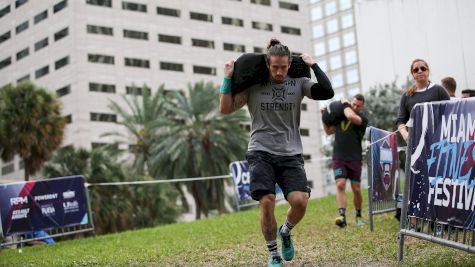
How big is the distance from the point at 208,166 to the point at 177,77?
77.5 ft

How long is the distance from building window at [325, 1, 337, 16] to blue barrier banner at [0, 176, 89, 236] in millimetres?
83900

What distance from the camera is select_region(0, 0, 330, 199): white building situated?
4716cm

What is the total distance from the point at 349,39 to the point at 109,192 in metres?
67.0

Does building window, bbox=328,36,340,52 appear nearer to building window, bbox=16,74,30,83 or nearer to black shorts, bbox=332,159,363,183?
building window, bbox=16,74,30,83

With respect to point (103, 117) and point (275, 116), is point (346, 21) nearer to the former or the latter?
point (103, 117)

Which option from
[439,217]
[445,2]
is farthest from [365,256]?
[445,2]

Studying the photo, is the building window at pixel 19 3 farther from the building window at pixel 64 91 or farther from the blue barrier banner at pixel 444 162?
the building window at pixel 64 91

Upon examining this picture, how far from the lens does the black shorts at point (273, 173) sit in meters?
5.52

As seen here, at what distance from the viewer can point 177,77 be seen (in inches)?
2260

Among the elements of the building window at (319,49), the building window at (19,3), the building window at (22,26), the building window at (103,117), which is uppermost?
the building window at (319,49)

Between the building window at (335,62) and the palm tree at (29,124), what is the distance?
6733 centimetres

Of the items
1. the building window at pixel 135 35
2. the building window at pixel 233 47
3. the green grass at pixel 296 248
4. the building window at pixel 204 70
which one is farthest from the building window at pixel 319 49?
the green grass at pixel 296 248

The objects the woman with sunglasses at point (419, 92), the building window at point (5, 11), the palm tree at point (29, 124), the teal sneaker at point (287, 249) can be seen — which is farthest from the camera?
the palm tree at point (29, 124)

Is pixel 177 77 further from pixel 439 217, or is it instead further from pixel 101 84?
pixel 439 217
